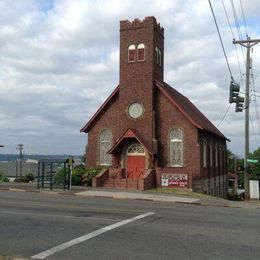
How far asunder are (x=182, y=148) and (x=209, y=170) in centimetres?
621

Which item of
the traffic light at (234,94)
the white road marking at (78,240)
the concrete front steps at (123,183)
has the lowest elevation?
the white road marking at (78,240)

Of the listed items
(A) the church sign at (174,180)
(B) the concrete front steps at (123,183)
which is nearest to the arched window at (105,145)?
(B) the concrete front steps at (123,183)

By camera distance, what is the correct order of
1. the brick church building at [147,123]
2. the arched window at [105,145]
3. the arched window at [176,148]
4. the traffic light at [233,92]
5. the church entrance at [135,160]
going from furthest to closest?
the arched window at [105,145] < the church entrance at [135,160] < the arched window at [176,148] < the brick church building at [147,123] < the traffic light at [233,92]

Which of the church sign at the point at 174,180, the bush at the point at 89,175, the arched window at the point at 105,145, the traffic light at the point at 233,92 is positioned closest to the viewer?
the traffic light at the point at 233,92

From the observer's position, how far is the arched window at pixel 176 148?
1335 inches

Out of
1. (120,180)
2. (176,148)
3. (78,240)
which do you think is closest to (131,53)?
(176,148)

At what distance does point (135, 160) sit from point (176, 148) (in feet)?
10.2

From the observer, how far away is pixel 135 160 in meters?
34.6

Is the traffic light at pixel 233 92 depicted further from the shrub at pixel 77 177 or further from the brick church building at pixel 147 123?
the shrub at pixel 77 177

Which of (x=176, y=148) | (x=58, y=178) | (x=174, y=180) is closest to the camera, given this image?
(x=58, y=178)

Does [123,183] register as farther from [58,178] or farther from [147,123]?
[147,123]

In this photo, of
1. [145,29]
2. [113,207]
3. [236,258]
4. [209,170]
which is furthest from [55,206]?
[209,170]

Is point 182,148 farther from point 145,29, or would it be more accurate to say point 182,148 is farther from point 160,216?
point 160,216

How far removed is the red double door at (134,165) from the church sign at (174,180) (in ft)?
9.51
